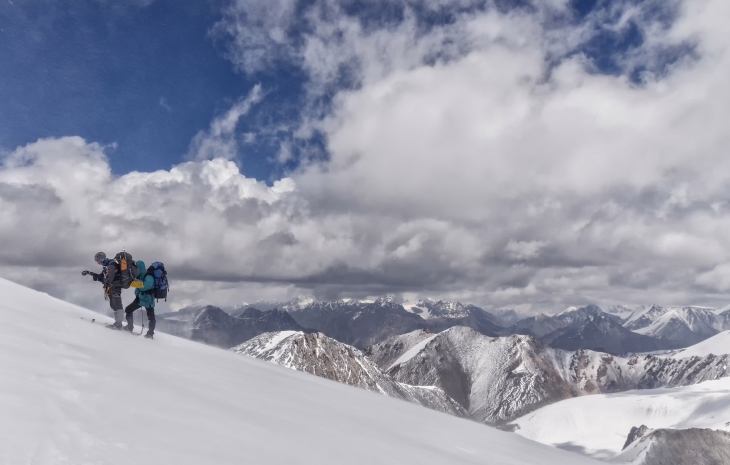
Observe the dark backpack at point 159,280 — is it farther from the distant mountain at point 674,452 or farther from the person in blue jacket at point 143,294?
the distant mountain at point 674,452

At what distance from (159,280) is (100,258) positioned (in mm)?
2355

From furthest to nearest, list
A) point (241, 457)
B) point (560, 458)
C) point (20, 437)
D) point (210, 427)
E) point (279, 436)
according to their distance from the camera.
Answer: point (560, 458) → point (279, 436) → point (210, 427) → point (241, 457) → point (20, 437)

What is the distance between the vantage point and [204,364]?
1512 cm

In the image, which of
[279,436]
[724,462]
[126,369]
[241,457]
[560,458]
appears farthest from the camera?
[724,462]

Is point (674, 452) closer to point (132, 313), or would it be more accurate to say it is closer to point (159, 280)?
point (159, 280)

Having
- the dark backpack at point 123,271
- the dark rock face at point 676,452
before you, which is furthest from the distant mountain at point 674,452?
the dark backpack at point 123,271

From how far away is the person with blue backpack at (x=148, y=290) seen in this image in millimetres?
19578

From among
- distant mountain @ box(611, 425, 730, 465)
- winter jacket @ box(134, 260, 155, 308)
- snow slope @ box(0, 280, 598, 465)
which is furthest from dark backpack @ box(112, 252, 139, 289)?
distant mountain @ box(611, 425, 730, 465)

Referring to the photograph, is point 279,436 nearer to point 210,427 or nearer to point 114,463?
point 210,427

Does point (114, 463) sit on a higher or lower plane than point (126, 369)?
lower

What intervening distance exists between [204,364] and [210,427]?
7.42m

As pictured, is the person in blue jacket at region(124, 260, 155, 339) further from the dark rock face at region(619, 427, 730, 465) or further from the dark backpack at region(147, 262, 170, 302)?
the dark rock face at region(619, 427, 730, 465)

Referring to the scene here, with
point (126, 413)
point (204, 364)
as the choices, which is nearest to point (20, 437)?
point (126, 413)

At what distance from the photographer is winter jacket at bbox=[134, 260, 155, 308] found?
1986 centimetres
